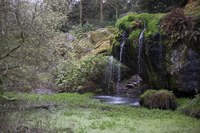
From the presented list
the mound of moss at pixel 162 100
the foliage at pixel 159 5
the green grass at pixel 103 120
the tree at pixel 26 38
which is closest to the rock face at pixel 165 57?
the mound of moss at pixel 162 100

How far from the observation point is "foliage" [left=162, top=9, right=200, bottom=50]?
1497cm

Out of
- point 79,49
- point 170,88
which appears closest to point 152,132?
point 170,88


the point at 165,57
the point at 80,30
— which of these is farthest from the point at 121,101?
the point at 80,30

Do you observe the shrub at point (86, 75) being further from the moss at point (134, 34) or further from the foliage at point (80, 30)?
the foliage at point (80, 30)

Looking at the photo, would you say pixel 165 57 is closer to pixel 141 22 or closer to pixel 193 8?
pixel 141 22

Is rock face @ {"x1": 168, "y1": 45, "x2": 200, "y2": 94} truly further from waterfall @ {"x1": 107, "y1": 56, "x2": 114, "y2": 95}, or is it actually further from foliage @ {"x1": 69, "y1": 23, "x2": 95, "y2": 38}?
foliage @ {"x1": 69, "y1": 23, "x2": 95, "y2": 38}

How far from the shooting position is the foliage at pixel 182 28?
14969mm

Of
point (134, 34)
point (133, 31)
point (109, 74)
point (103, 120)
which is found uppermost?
point (133, 31)

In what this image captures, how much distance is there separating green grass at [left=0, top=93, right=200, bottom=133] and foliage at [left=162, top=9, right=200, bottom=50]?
3.35 metres

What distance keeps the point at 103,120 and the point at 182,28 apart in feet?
20.3

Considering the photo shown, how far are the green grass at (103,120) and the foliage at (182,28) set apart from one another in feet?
11.0

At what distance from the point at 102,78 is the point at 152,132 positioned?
11468mm

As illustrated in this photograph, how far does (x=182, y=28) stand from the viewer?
15633 millimetres

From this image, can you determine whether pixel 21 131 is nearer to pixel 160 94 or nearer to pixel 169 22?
pixel 160 94
